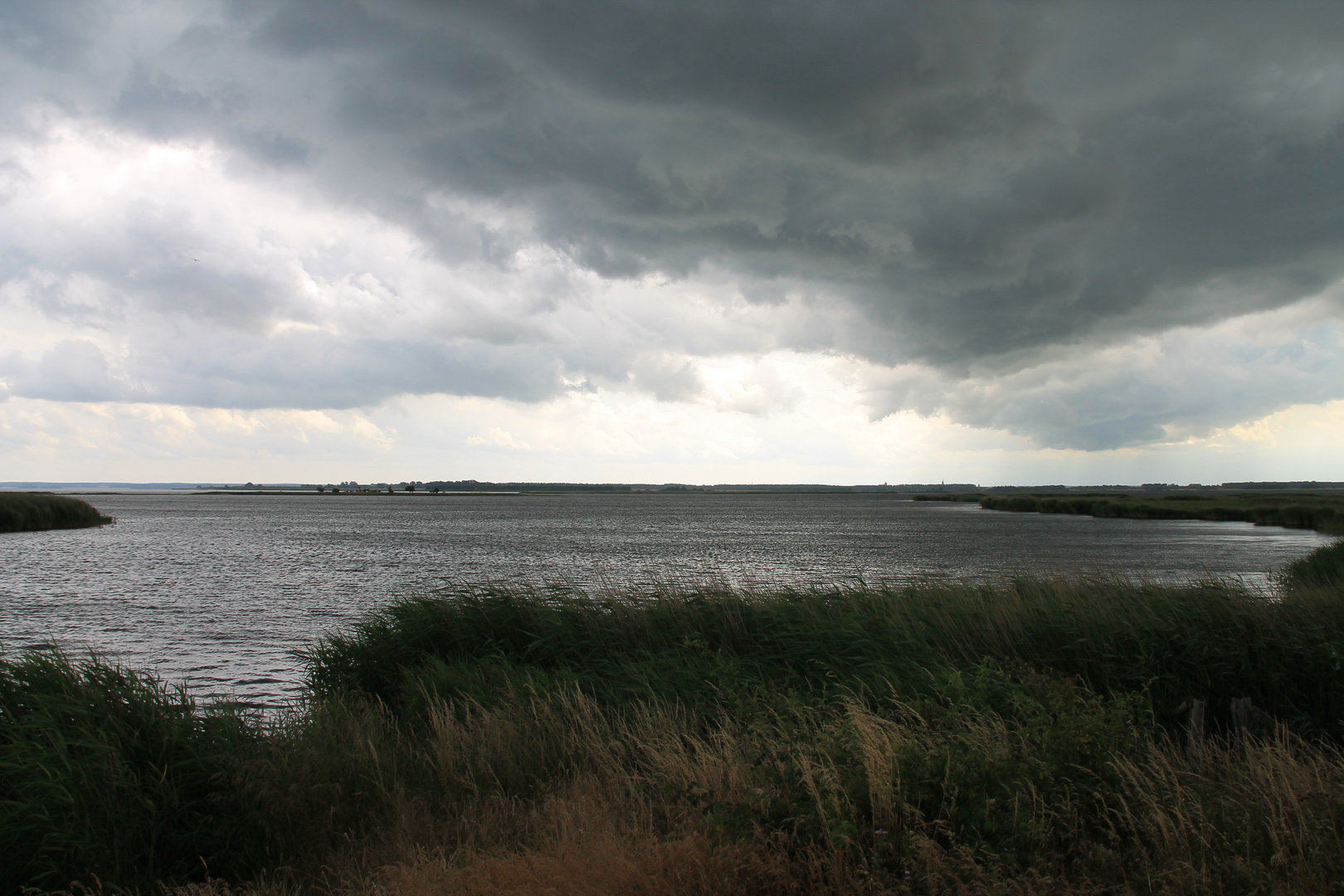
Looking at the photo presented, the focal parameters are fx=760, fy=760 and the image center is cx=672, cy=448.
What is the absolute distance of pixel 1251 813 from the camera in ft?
23.7

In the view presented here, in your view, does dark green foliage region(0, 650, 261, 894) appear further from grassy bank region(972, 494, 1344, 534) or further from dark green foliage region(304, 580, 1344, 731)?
grassy bank region(972, 494, 1344, 534)

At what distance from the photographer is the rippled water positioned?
25.4 meters

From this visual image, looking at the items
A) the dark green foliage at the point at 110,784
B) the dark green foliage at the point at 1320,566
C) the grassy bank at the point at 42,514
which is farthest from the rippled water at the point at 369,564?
the dark green foliage at the point at 110,784

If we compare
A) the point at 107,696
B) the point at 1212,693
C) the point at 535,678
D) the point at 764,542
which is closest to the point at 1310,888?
the point at 1212,693

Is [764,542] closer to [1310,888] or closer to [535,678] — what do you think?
[535,678]

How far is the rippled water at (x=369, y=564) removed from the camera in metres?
25.4

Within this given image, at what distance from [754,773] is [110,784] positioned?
7110 mm

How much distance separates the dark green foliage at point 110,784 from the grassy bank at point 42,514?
9108 centimetres

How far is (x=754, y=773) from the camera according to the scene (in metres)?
7.73

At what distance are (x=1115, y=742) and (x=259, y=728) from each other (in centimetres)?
1074

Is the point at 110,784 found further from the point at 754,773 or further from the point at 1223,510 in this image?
the point at 1223,510

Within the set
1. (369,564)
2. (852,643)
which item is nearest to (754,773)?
(852,643)

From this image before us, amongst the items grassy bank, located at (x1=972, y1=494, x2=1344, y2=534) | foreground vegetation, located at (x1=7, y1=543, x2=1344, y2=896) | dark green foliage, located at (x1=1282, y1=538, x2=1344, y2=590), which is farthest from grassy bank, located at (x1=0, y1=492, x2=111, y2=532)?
grassy bank, located at (x1=972, y1=494, x2=1344, y2=534)

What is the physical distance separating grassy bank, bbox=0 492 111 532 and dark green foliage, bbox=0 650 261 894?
91.1 meters
